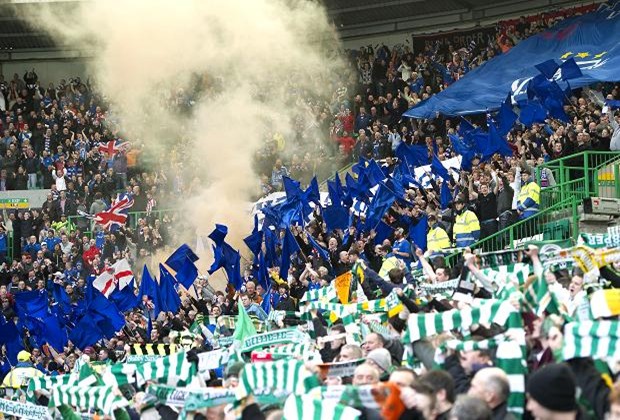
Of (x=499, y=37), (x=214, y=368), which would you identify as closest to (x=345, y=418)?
(x=214, y=368)

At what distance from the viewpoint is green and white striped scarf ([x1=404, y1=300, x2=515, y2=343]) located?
8.11 meters

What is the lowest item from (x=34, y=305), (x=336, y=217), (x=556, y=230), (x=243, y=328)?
(x=243, y=328)

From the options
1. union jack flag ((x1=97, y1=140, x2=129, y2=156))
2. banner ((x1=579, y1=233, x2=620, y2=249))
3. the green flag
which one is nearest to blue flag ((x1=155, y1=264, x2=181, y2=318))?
the green flag

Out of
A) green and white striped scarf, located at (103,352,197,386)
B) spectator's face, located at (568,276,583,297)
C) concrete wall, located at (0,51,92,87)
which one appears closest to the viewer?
spectator's face, located at (568,276,583,297)

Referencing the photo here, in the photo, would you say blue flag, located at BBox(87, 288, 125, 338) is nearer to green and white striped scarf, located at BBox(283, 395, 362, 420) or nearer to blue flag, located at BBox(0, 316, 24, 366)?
blue flag, located at BBox(0, 316, 24, 366)

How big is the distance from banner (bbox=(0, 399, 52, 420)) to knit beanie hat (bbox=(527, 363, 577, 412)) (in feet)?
18.1

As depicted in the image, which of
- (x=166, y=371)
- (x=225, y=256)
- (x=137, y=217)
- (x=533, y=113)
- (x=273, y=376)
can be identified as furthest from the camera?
(x=137, y=217)

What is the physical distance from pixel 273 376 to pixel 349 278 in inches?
252

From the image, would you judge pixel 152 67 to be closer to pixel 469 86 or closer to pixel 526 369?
pixel 469 86

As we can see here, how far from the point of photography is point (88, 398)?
32.3 feet

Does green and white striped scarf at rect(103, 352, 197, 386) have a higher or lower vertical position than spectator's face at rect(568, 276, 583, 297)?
A: lower

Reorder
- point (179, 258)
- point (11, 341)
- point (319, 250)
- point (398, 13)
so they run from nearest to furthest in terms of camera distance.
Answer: point (319, 250), point (179, 258), point (11, 341), point (398, 13)

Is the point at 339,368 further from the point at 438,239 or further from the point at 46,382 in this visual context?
the point at 438,239

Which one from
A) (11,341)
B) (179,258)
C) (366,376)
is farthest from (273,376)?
(11,341)
